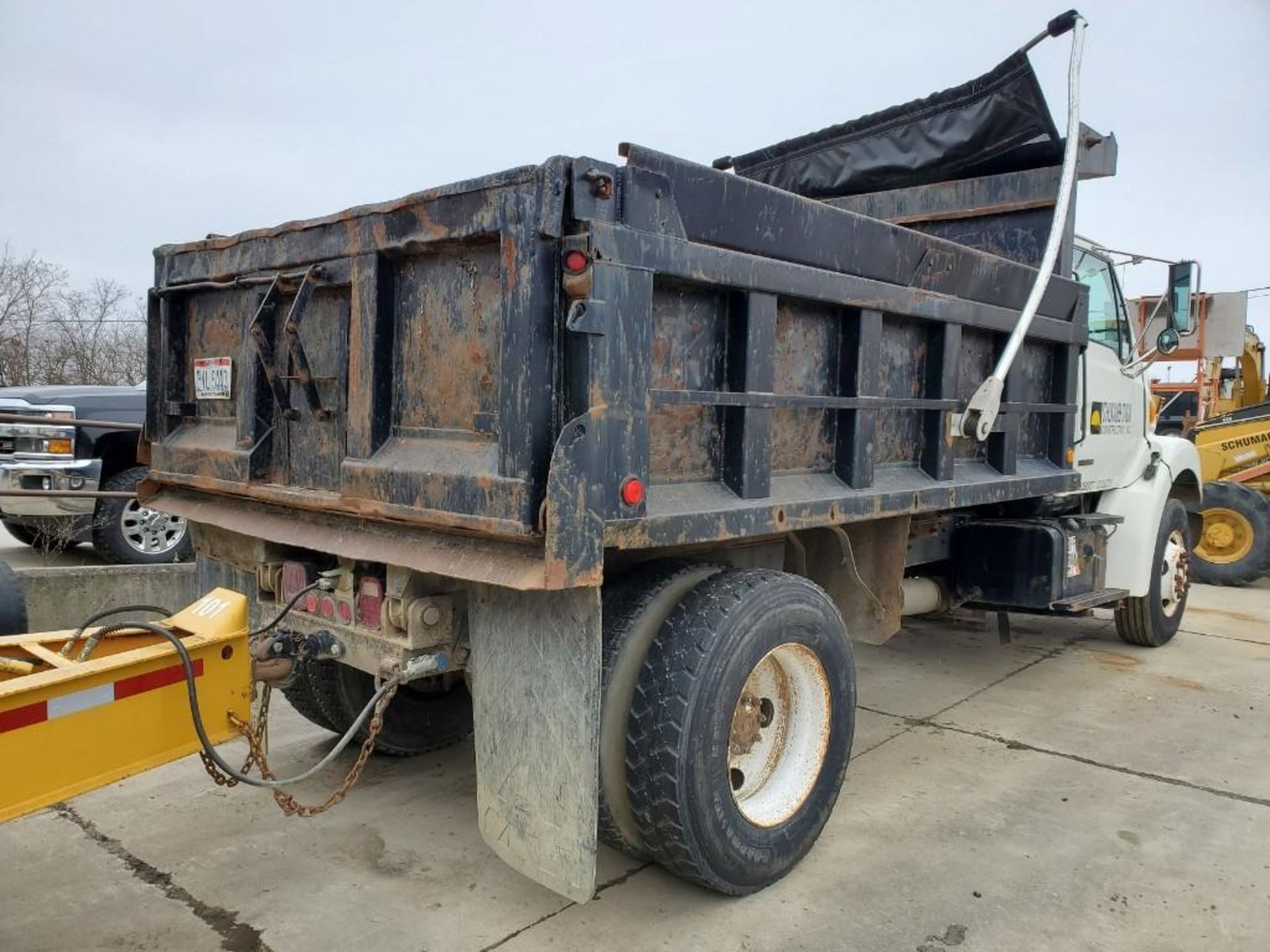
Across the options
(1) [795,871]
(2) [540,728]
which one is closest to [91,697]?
(2) [540,728]

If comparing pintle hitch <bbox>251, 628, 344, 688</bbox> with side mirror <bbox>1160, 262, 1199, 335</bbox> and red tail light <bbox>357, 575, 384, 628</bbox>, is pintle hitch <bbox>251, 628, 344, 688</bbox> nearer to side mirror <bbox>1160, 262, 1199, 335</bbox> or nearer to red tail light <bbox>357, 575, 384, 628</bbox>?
red tail light <bbox>357, 575, 384, 628</bbox>

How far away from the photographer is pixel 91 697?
2.29 m

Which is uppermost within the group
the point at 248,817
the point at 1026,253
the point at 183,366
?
the point at 1026,253

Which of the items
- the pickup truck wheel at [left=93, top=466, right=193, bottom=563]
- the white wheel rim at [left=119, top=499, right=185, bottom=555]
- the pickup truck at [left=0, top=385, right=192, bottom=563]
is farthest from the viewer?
the white wheel rim at [left=119, top=499, right=185, bottom=555]

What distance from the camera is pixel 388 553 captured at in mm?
2844

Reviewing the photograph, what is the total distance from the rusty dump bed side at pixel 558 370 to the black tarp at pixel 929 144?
1368 millimetres

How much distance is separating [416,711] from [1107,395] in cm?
426

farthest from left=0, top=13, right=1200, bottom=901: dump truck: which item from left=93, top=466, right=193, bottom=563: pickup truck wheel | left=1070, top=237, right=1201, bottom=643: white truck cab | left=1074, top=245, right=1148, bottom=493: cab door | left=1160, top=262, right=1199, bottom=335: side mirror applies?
left=93, top=466, right=193, bottom=563: pickup truck wheel

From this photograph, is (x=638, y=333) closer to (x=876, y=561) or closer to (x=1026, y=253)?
(x=876, y=561)

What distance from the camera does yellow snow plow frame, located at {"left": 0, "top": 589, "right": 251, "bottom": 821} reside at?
2162mm

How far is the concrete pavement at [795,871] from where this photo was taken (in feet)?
9.61

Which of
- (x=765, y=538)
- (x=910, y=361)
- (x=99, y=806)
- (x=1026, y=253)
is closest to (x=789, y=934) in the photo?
(x=765, y=538)

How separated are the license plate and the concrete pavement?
5.33ft

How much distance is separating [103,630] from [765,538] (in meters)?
2.16
